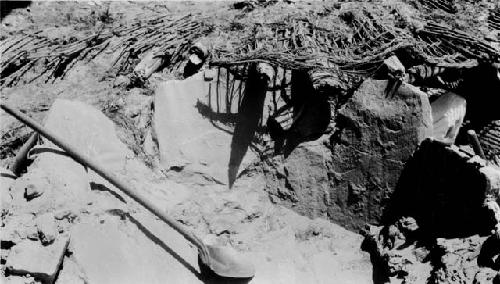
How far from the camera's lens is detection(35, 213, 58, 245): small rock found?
10.4ft

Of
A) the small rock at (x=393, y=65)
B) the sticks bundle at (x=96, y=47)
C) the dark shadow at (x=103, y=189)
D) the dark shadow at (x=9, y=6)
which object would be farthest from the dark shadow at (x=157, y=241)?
the dark shadow at (x=9, y=6)

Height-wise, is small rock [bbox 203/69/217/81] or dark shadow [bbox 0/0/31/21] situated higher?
dark shadow [bbox 0/0/31/21]

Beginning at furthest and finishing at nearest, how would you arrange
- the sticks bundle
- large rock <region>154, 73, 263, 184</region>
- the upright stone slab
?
the sticks bundle < large rock <region>154, 73, 263, 184</region> < the upright stone slab

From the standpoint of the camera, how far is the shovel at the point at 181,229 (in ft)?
11.6

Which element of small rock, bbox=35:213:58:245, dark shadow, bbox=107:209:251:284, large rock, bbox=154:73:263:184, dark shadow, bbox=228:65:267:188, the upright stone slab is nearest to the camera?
small rock, bbox=35:213:58:245

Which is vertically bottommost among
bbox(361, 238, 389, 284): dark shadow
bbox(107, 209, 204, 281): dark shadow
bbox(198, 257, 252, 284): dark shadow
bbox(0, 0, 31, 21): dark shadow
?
bbox(361, 238, 389, 284): dark shadow

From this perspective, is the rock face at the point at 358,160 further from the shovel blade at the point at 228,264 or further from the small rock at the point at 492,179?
the shovel blade at the point at 228,264

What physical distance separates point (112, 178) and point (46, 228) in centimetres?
56

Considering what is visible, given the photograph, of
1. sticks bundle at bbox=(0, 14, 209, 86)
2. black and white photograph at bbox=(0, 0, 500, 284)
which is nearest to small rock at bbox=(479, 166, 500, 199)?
black and white photograph at bbox=(0, 0, 500, 284)

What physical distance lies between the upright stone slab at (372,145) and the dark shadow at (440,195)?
0.10 meters

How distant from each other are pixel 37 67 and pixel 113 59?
2.38 ft

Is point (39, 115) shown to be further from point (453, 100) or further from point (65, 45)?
point (453, 100)

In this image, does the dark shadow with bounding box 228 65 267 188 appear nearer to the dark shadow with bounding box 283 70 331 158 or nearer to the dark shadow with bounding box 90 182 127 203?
the dark shadow with bounding box 283 70 331 158

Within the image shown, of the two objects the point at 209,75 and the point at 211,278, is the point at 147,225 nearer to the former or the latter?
the point at 211,278
